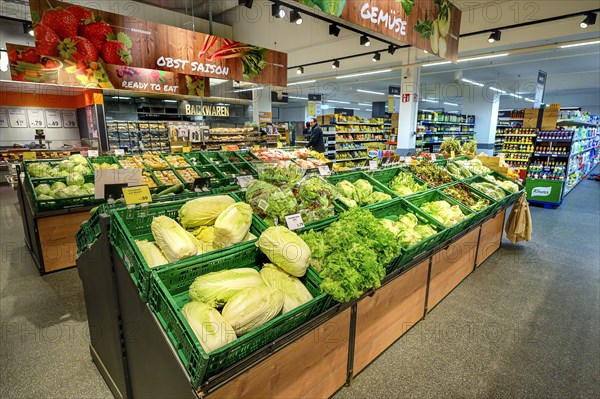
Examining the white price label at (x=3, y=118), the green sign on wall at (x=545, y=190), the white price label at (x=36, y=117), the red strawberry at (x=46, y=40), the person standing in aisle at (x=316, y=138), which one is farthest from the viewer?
the white price label at (x=36, y=117)

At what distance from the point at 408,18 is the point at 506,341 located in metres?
3.34

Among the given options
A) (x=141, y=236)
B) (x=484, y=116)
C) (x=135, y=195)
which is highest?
(x=484, y=116)

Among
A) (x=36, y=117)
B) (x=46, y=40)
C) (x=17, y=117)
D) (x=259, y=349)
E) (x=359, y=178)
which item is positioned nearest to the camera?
(x=259, y=349)

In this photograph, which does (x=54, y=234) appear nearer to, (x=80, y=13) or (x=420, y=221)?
(x=80, y=13)

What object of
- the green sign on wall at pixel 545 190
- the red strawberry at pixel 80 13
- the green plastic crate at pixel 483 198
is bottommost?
the green sign on wall at pixel 545 190

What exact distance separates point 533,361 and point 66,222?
510 cm

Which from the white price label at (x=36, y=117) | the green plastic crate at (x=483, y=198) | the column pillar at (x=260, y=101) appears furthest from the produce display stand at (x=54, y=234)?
the white price label at (x=36, y=117)

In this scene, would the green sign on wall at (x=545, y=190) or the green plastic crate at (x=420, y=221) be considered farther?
the green sign on wall at (x=545, y=190)

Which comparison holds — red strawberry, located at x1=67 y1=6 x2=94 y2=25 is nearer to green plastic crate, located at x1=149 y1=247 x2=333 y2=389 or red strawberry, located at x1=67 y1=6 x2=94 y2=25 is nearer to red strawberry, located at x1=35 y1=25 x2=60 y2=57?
red strawberry, located at x1=35 y1=25 x2=60 y2=57

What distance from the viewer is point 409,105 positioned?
34.8 ft

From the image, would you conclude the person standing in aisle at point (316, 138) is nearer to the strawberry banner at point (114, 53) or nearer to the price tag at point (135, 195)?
the strawberry banner at point (114, 53)

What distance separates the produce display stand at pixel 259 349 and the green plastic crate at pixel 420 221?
0.22ft

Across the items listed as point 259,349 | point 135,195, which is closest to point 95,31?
point 135,195

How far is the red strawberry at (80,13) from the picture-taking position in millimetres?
3980
